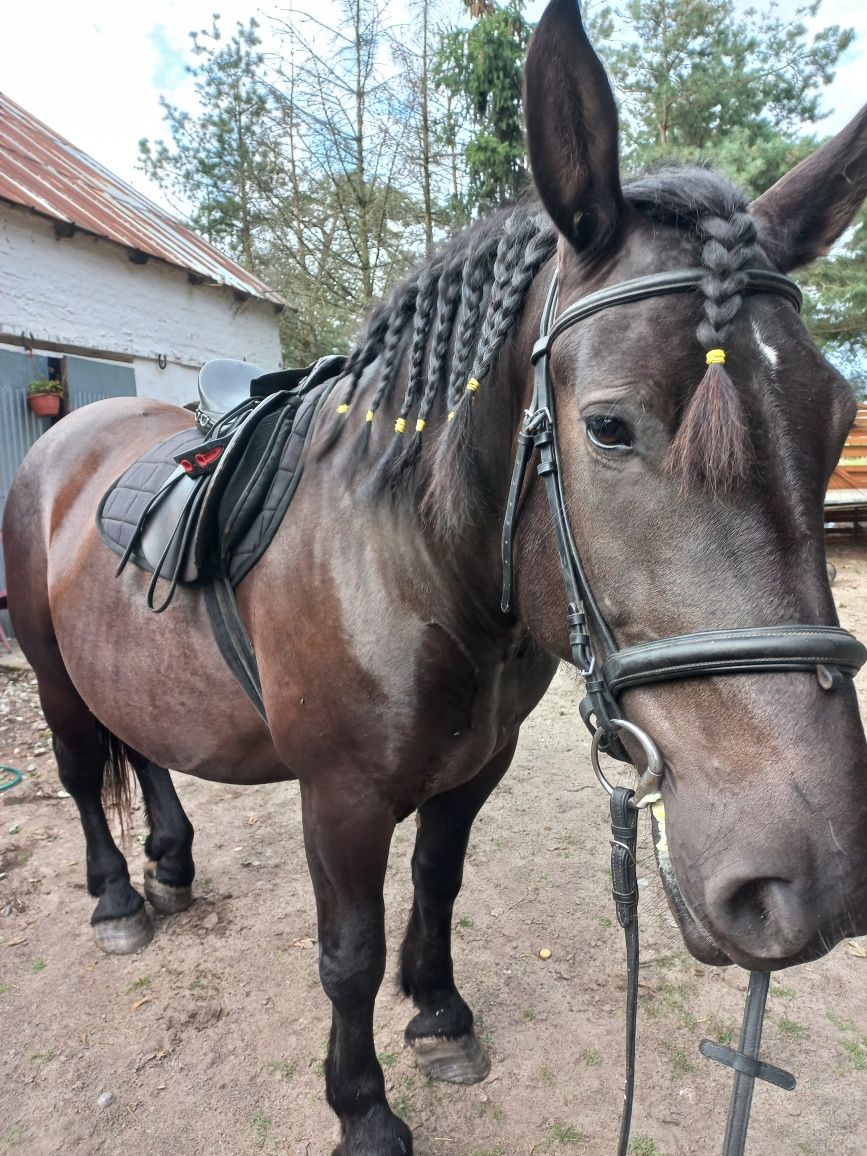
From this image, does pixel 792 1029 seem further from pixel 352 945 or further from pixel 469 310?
pixel 469 310

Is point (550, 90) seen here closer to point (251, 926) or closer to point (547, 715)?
point (251, 926)

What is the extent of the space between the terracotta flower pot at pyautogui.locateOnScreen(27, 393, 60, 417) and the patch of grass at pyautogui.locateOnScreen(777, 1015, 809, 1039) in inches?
283

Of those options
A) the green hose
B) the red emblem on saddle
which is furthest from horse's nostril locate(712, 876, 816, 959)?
the green hose

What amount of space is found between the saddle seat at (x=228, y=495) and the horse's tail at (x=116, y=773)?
1155mm

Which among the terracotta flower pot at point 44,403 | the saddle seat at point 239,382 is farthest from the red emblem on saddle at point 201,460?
the terracotta flower pot at point 44,403

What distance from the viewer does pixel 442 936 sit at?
2199mm

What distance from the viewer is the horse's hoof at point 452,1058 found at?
2.08 metres

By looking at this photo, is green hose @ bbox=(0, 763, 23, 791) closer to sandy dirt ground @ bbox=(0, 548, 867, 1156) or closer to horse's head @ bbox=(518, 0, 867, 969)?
sandy dirt ground @ bbox=(0, 548, 867, 1156)

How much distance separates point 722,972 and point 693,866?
2.02 m

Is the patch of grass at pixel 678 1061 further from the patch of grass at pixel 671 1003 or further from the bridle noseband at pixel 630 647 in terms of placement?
the bridle noseband at pixel 630 647

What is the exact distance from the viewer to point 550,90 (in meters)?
1.00

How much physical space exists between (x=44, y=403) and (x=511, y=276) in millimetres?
6630

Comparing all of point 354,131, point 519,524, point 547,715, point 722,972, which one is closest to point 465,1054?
point 722,972

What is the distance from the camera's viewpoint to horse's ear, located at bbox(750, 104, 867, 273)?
1.16 metres
